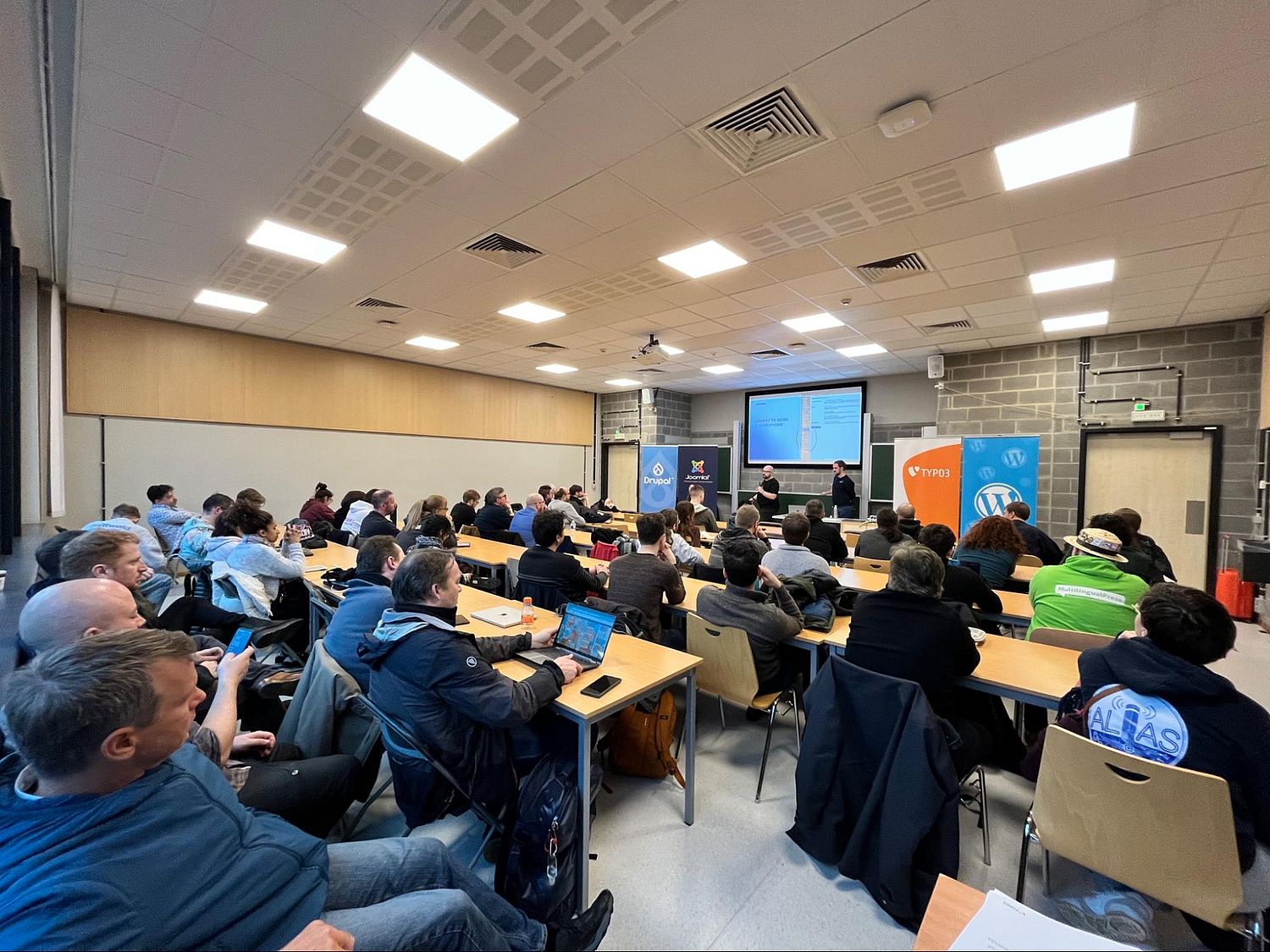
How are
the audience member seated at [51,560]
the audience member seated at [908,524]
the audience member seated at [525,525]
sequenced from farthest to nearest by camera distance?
the audience member seated at [525,525], the audience member seated at [908,524], the audience member seated at [51,560]

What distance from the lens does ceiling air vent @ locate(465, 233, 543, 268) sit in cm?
386

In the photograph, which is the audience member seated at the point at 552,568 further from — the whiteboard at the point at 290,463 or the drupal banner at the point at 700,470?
the drupal banner at the point at 700,470

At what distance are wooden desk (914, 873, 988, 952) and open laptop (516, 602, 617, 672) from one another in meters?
1.29

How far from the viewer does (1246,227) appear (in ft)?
10.9

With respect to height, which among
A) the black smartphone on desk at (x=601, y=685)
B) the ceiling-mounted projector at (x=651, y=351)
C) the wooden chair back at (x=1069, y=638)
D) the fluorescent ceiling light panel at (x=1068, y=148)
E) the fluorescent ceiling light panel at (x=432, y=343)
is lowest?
the black smartphone on desk at (x=601, y=685)

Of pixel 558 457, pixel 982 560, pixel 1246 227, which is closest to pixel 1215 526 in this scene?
pixel 1246 227

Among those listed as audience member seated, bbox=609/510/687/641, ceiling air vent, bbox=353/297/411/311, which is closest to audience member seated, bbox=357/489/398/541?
ceiling air vent, bbox=353/297/411/311

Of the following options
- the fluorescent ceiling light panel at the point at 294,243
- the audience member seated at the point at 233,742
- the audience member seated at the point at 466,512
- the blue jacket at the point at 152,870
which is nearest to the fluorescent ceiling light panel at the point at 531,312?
the fluorescent ceiling light panel at the point at 294,243

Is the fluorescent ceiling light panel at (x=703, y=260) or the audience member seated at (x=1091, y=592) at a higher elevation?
the fluorescent ceiling light panel at (x=703, y=260)

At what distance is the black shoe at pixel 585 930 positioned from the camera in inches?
60.0

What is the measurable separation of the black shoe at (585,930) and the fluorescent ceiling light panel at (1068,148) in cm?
375

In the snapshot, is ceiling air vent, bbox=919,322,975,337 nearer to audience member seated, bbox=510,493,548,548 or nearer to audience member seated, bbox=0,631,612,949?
audience member seated, bbox=510,493,548,548

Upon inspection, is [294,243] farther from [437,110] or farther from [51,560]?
[51,560]

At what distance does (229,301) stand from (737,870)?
6720 millimetres
